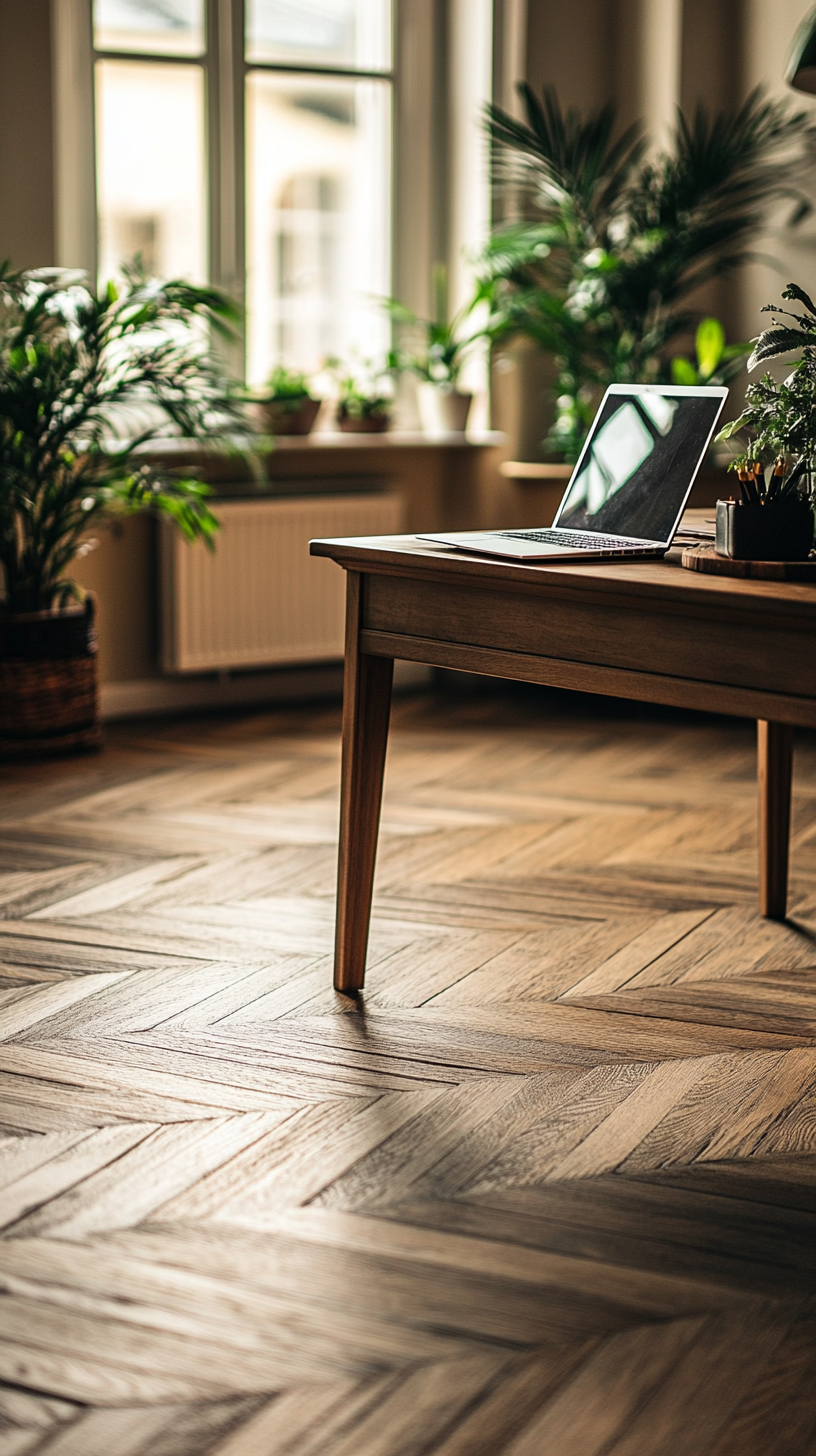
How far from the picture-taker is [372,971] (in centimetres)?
274

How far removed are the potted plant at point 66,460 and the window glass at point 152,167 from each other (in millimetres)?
663

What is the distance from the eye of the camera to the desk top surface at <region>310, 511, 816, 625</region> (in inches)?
75.2

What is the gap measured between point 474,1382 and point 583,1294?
0.20 metres

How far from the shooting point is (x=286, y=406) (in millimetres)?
5031

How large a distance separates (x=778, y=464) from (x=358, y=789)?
0.86 meters

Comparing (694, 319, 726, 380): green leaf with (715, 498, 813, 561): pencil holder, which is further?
(694, 319, 726, 380): green leaf

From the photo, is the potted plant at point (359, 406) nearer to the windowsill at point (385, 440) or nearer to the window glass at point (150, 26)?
the windowsill at point (385, 440)

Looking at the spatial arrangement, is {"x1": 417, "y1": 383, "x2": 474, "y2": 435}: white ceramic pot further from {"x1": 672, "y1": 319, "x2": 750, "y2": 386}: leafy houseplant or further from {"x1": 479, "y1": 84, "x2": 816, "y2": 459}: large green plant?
{"x1": 672, "y1": 319, "x2": 750, "y2": 386}: leafy houseplant

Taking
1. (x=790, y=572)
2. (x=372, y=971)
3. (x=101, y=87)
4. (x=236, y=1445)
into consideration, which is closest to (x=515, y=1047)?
(x=372, y=971)

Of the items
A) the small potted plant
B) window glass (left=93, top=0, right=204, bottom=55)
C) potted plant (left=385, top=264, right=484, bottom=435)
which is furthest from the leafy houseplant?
the small potted plant

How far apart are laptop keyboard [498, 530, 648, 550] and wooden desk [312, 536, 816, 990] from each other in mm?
80

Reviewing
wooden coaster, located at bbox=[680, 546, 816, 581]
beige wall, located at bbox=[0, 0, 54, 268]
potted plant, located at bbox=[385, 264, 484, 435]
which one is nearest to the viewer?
wooden coaster, located at bbox=[680, 546, 816, 581]

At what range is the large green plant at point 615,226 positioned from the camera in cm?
480

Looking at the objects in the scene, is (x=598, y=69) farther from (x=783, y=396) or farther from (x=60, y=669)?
(x=783, y=396)
